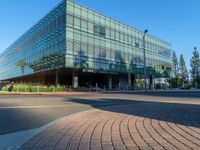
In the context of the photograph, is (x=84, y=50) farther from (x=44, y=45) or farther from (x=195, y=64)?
(x=195, y=64)

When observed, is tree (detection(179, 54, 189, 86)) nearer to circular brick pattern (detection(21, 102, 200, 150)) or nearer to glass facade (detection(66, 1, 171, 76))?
glass facade (detection(66, 1, 171, 76))

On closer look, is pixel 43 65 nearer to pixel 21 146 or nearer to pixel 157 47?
pixel 157 47

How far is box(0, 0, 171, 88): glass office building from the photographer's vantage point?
50750 millimetres

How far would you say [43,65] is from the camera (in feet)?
190

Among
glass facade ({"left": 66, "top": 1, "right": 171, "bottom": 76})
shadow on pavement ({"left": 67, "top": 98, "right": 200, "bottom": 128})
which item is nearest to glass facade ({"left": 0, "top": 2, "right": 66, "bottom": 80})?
glass facade ({"left": 66, "top": 1, "right": 171, "bottom": 76})

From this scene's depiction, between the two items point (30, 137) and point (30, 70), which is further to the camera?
point (30, 70)

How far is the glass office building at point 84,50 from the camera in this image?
50750 millimetres

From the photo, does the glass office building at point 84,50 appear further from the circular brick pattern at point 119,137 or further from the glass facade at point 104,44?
the circular brick pattern at point 119,137

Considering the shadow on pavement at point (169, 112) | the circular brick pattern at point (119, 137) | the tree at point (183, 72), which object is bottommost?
the circular brick pattern at point (119, 137)

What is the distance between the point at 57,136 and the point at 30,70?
63.0 metres

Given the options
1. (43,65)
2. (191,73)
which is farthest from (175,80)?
(43,65)

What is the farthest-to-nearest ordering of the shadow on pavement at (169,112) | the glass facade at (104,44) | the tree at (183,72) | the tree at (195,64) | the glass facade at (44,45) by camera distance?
1. the tree at (183,72)
2. the tree at (195,64)
3. the glass facade at (104,44)
4. the glass facade at (44,45)
5. the shadow on pavement at (169,112)

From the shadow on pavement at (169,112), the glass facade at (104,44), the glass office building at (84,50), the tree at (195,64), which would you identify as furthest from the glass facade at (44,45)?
the tree at (195,64)

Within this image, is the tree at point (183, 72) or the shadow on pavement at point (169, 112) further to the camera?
the tree at point (183, 72)
